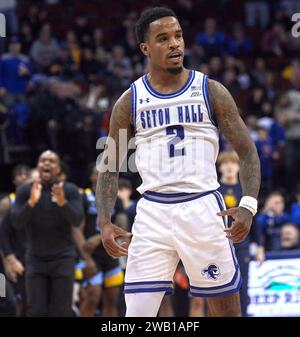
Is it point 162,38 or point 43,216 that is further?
point 43,216

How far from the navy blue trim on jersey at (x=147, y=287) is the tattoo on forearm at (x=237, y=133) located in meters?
0.74

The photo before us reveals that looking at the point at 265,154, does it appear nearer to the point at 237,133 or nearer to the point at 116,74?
the point at 116,74

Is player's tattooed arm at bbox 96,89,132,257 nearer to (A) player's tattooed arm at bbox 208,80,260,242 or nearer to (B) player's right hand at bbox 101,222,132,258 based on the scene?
(B) player's right hand at bbox 101,222,132,258

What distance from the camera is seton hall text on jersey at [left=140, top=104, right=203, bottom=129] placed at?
214 inches

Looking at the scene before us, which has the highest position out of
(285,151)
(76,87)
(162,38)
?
(76,87)

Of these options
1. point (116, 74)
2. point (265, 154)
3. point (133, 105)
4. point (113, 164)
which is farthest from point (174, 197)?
point (116, 74)

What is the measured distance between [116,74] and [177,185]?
32.9 feet

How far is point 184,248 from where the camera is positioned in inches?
210

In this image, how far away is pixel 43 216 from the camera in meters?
8.22

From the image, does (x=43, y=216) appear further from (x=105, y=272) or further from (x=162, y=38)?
(x=162, y=38)

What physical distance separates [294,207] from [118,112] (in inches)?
255

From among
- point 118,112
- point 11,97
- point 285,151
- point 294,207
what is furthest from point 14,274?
point 285,151

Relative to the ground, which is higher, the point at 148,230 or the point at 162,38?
the point at 162,38
